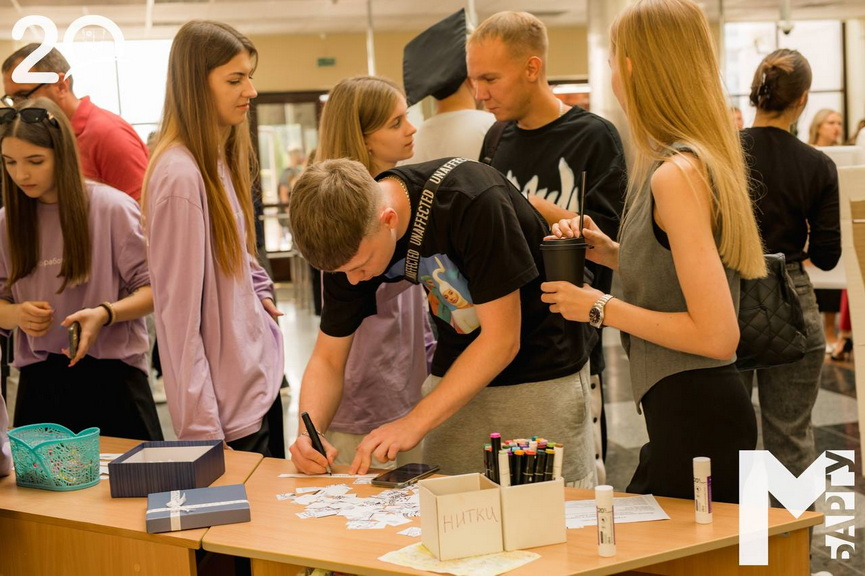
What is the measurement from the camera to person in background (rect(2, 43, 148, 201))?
325cm

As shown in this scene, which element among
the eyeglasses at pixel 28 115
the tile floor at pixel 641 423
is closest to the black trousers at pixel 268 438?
the eyeglasses at pixel 28 115

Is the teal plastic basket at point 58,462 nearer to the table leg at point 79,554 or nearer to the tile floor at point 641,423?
the table leg at point 79,554

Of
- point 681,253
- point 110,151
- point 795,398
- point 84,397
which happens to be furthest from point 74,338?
point 795,398

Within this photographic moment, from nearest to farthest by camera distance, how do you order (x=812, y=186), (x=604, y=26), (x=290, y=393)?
(x=812, y=186)
(x=604, y=26)
(x=290, y=393)

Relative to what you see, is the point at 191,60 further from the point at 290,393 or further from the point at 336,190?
the point at 290,393

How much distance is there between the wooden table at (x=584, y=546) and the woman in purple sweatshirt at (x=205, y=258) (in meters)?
0.53

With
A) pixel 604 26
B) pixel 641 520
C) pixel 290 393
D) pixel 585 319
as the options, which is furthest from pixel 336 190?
pixel 290 393

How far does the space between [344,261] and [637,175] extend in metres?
0.63

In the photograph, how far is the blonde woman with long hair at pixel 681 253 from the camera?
64.2 inches

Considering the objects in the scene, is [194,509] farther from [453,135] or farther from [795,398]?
[795,398]

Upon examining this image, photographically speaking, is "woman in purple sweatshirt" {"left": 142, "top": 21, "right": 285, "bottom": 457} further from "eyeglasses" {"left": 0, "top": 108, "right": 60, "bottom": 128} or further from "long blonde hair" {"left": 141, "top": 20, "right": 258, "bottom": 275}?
"eyeglasses" {"left": 0, "top": 108, "right": 60, "bottom": 128}

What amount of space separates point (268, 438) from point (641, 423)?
2772mm

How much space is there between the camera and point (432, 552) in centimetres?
152

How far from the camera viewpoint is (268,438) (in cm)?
246
